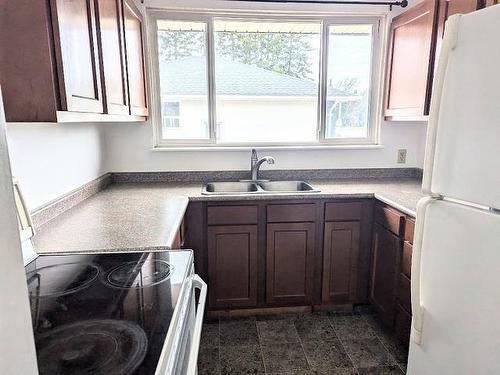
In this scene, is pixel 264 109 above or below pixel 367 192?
above

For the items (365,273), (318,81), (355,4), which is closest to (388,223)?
(365,273)

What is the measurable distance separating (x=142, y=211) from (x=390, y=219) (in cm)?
145

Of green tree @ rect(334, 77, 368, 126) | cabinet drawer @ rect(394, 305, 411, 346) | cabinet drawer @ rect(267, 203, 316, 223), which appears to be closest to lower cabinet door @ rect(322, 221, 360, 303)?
cabinet drawer @ rect(267, 203, 316, 223)

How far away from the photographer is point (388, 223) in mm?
2113

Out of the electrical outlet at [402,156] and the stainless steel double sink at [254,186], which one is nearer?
the stainless steel double sink at [254,186]

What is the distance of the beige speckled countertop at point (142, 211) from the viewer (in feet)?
4.58

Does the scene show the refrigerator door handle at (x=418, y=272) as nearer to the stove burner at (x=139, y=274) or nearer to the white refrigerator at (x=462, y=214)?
the white refrigerator at (x=462, y=214)

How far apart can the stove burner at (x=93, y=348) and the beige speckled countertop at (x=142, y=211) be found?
50 cm

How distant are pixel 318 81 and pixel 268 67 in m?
0.42

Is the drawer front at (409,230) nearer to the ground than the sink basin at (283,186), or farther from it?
nearer to the ground

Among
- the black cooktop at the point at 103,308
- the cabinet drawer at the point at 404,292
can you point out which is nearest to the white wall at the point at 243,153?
the cabinet drawer at the point at 404,292

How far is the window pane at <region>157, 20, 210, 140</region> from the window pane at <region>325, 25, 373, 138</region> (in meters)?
1.00

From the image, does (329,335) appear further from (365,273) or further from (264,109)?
(264,109)

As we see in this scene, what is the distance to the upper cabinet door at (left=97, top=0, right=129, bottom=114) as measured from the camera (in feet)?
5.06
